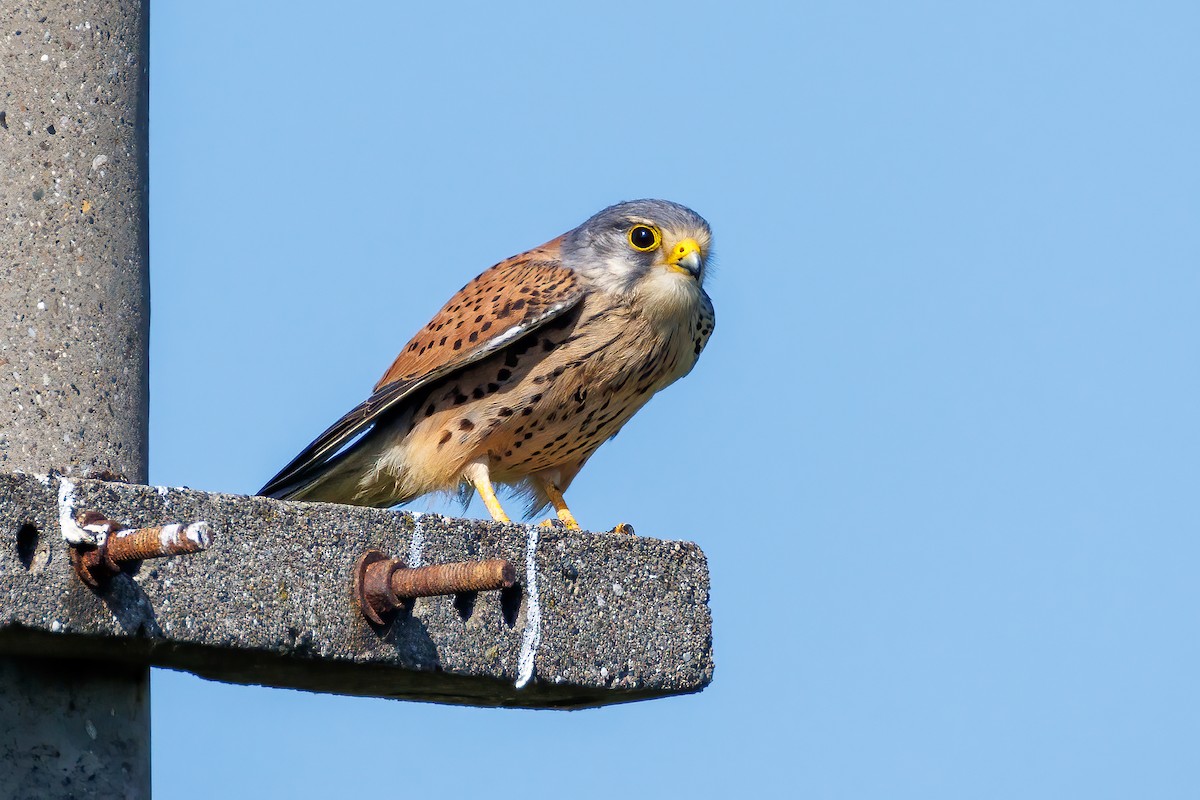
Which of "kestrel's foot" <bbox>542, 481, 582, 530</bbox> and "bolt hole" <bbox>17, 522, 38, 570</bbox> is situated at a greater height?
"kestrel's foot" <bbox>542, 481, 582, 530</bbox>

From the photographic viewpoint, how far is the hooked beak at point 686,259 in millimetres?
5772

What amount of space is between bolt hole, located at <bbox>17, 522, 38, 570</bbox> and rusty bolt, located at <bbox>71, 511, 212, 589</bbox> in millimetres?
65

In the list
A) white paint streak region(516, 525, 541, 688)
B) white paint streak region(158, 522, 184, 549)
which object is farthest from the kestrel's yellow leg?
white paint streak region(158, 522, 184, 549)

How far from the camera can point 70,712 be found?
10.8 feet

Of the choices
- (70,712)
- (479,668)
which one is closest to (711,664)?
(479,668)

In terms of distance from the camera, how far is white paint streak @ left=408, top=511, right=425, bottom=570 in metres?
3.46

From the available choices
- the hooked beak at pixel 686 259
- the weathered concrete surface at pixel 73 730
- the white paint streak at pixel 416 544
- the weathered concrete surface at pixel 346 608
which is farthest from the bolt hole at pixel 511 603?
the hooked beak at pixel 686 259

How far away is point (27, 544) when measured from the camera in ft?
9.79

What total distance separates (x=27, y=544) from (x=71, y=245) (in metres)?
0.83

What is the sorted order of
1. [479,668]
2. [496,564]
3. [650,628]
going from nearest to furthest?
[496,564], [479,668], [650,628]

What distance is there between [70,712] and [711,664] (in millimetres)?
1373

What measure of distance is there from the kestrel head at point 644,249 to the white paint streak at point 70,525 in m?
2.82

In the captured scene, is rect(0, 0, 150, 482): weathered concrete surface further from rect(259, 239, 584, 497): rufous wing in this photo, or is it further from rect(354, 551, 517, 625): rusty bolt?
rect(259, 239, 584, 497): rufous wing

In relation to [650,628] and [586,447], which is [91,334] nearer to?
[650,628]
